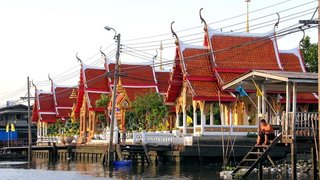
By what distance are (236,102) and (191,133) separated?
3687 millimetres

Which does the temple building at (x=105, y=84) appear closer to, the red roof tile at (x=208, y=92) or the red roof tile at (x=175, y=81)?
the red roof tile at (x=175, y=81)

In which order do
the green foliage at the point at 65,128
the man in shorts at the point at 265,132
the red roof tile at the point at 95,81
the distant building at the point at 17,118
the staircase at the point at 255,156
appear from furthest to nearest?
the distant building at the point at 17,118 < the green foliage at the point at 65,128 < the red roof tile at the point at 95,81 < the man in shorts at the point at 265,132 < the staircase at the point at 255,156

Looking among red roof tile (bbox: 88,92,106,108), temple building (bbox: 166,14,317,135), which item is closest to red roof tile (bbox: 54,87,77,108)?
red roof tile (bbox: 88,92,106,108)

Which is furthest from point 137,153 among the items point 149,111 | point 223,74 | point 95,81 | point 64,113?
point 64,113

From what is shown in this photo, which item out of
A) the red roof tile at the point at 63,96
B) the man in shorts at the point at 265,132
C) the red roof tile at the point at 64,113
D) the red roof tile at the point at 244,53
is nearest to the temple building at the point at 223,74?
the red roof tile at the point at 244,53

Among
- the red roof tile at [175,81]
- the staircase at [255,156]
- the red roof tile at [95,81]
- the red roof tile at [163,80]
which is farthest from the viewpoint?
the red roof tile at [95,81]

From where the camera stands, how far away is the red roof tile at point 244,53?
4025 centimetres

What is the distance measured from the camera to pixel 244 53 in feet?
135

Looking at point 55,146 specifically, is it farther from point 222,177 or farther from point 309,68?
point 222,177

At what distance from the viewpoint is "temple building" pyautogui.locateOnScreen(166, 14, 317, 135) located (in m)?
37.9

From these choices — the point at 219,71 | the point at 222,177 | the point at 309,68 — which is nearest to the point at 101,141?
the point at 219,71

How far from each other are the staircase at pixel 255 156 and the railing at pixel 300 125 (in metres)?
0.38

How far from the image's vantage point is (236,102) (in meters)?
38.6

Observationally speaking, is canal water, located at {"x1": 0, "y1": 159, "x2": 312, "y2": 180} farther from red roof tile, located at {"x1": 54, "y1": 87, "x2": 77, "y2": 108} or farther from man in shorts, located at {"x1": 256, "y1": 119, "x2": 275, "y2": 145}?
red roof tile, located at {"x1": 54, "y1": 87, "x2": 77, "y2": 108}
